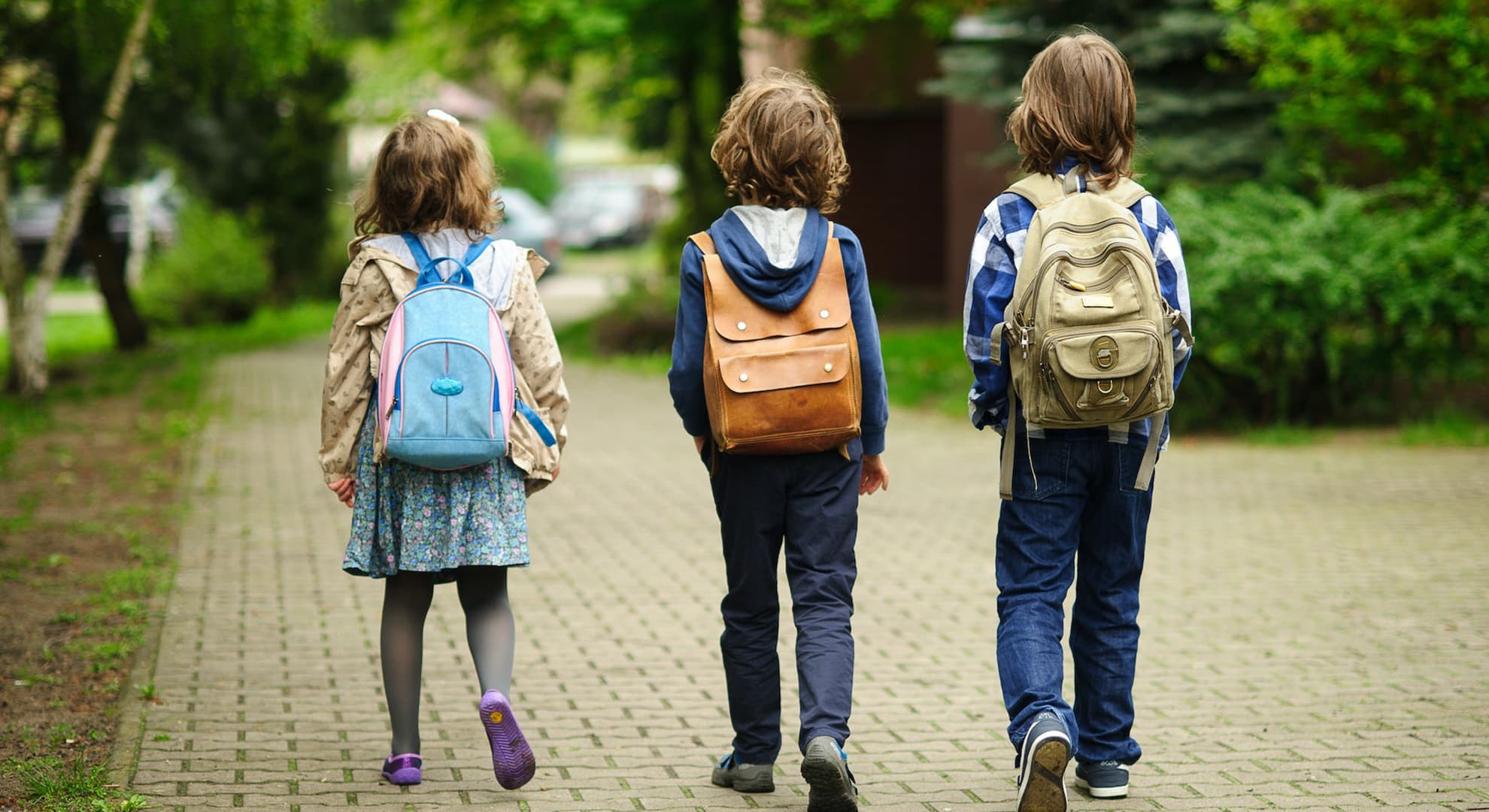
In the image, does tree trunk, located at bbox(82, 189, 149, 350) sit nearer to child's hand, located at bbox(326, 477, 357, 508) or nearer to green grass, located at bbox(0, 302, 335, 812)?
green grass, located at bbox(0, 302, 335, 812)

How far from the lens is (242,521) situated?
27.7ft

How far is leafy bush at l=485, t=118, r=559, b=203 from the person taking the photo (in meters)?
Result: 47.3

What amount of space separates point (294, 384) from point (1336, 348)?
8.96 meters

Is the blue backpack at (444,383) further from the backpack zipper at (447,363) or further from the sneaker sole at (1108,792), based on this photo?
Answer: the sneaker sole at (1108,792)

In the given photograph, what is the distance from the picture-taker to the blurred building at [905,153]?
19.1m

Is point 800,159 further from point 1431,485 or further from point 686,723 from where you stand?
point 1431,485

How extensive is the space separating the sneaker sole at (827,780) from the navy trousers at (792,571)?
0.16m

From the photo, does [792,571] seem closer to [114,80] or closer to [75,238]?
[114,80]

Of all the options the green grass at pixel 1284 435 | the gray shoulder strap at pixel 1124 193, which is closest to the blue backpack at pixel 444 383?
the gray shoulder strap at pixel 1124 193

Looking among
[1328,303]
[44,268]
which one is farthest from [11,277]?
[1328,303]

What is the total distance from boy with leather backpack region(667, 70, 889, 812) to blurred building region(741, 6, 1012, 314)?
541 inches

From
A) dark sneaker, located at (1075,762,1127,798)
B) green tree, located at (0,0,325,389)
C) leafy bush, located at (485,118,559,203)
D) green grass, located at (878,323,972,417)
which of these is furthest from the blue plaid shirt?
leafy bush, located at (485,118,559,203)

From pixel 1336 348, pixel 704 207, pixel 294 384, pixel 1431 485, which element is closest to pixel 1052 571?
pixel 1431 485

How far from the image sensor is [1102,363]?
12.0ft
